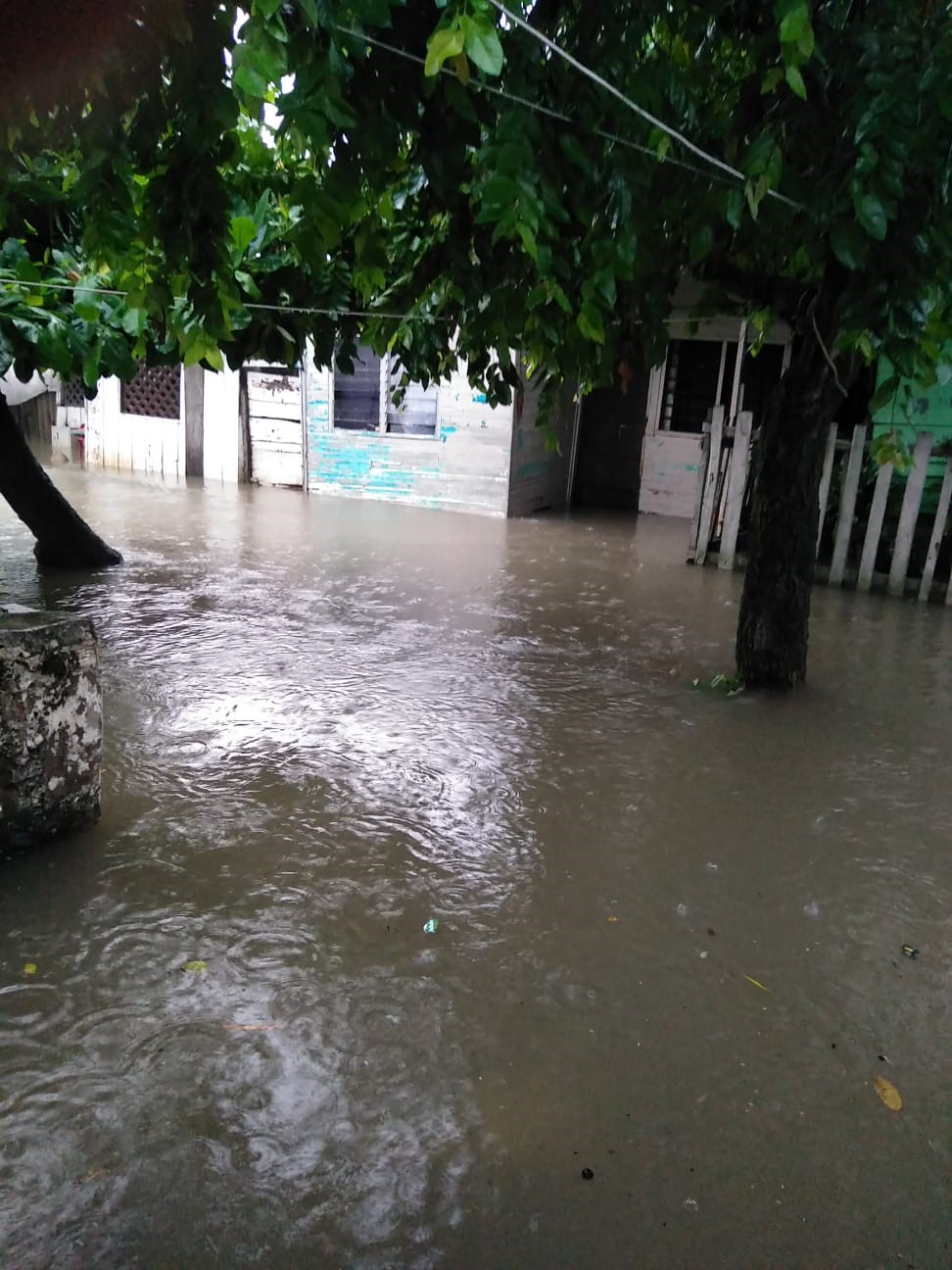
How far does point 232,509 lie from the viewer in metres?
11.3

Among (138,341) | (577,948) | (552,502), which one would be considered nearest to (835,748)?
(577,948)

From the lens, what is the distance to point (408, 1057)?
2.82m

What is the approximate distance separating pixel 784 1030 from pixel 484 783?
1.91 meters

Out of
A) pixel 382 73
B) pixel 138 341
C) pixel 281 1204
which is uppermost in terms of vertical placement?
pixel 382 73

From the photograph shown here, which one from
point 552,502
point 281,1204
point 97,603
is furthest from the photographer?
point 552,502

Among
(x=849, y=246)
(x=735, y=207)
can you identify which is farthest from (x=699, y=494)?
(x=735, y=207)

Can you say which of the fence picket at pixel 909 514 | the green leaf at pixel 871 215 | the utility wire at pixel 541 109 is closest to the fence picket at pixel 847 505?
the fence picket at pixel 909 514

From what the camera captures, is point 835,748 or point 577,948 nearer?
point 577,948

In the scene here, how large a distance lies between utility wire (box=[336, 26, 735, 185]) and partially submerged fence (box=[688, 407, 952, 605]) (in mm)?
4275

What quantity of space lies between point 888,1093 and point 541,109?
9.76ft

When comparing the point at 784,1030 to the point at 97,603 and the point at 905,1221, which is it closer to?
the point at 905,1221

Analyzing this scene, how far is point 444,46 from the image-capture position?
2221 millimetres

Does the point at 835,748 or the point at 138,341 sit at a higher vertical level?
the point at 138,341

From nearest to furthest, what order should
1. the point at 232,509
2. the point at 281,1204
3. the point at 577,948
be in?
the point at 281,1204 < the point at 577,948 < the point at 232,509
